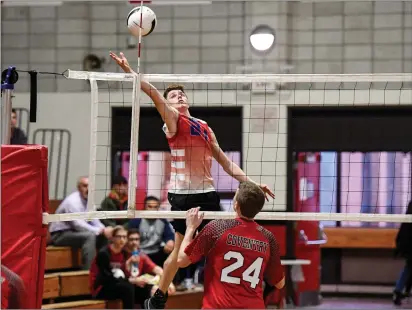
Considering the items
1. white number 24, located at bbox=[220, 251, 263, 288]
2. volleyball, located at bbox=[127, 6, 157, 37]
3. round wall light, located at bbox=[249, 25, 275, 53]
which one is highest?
round wall light, located at bbox=[249, 25, 275, 53]

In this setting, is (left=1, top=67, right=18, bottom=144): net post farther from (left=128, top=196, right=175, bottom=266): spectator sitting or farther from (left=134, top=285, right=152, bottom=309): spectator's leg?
(left=128, top=196, right=175, bottom=266): spectator sitting

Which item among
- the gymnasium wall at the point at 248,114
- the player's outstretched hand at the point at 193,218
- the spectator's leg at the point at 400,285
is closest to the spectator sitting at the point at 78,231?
the gymnasium wall at the point at 248,114

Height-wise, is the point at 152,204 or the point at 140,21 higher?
the point at 140,21

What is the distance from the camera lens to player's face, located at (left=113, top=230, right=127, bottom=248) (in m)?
9.94

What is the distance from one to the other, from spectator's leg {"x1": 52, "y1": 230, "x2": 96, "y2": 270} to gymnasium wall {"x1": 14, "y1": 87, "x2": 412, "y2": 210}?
1.29 meters

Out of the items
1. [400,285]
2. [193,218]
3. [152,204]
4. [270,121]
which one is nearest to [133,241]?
[152,204]

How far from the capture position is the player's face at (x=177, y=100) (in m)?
6.57

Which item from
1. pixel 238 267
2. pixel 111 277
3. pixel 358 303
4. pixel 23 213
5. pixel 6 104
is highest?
pixel 6 104

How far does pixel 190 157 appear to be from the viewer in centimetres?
653

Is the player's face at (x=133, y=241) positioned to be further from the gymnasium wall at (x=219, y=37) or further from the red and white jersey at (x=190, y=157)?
the red and white jersey at (x=190, y=157)

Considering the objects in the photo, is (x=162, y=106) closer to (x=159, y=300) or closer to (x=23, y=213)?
(x=23, y=213)

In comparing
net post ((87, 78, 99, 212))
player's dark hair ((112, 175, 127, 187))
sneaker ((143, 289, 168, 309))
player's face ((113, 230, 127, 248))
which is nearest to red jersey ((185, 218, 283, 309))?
sneaker ((143, 289, 168, 309))

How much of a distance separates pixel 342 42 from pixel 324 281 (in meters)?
4.17

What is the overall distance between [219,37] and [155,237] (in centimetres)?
310
